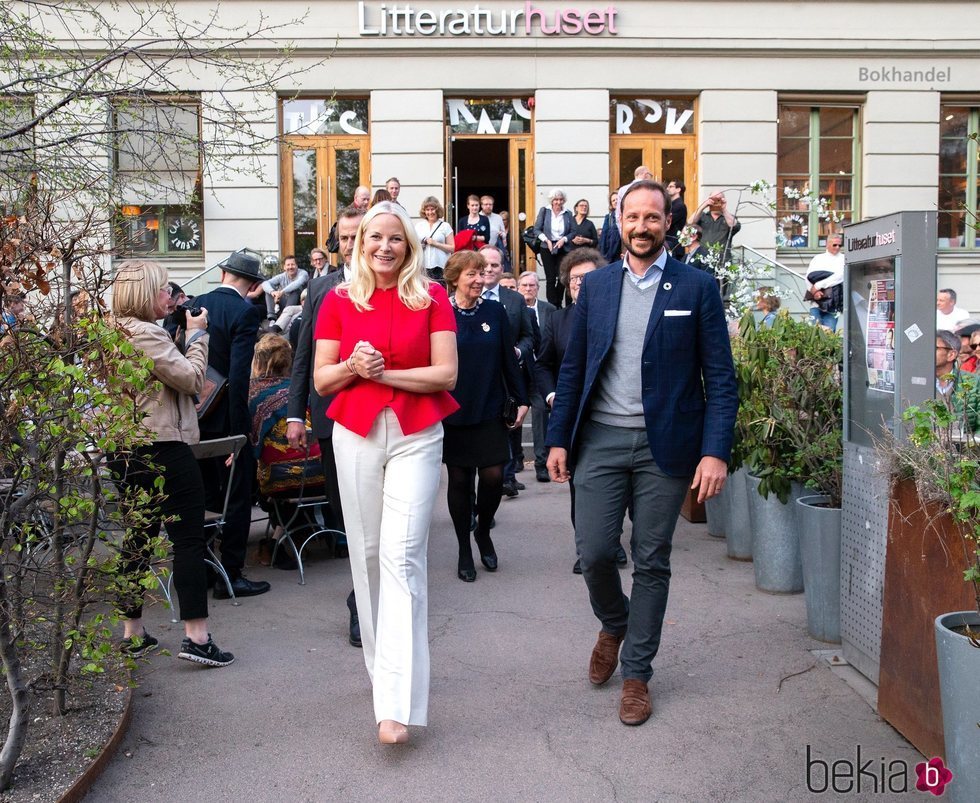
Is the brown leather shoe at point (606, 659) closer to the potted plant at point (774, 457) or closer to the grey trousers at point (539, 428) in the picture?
the potted plant at point (774, 457)

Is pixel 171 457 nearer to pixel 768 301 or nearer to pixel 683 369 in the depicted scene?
pixel 683 369

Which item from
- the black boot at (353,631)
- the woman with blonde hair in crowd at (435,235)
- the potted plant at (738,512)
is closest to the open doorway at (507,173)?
the woman with blonde hair in crowd at (435,235)

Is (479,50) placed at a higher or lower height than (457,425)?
higher

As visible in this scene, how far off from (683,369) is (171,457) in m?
2.47

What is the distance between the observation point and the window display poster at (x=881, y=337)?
14.5ft

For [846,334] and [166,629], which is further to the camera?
[166,629]

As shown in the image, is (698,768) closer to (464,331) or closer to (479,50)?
(464,331)

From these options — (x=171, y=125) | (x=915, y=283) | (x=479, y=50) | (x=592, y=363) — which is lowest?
(x=592, y=363)

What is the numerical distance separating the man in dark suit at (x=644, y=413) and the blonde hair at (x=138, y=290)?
2.01 m

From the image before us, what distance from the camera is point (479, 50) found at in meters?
16.6

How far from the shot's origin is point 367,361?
409 cm

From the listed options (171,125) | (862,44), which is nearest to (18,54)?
(171,125)

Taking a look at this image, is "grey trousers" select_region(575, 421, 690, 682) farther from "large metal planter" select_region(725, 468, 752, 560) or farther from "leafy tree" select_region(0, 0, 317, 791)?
"large metal planter" select_region(725, 468, 752, 560)

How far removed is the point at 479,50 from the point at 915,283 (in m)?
13.5
